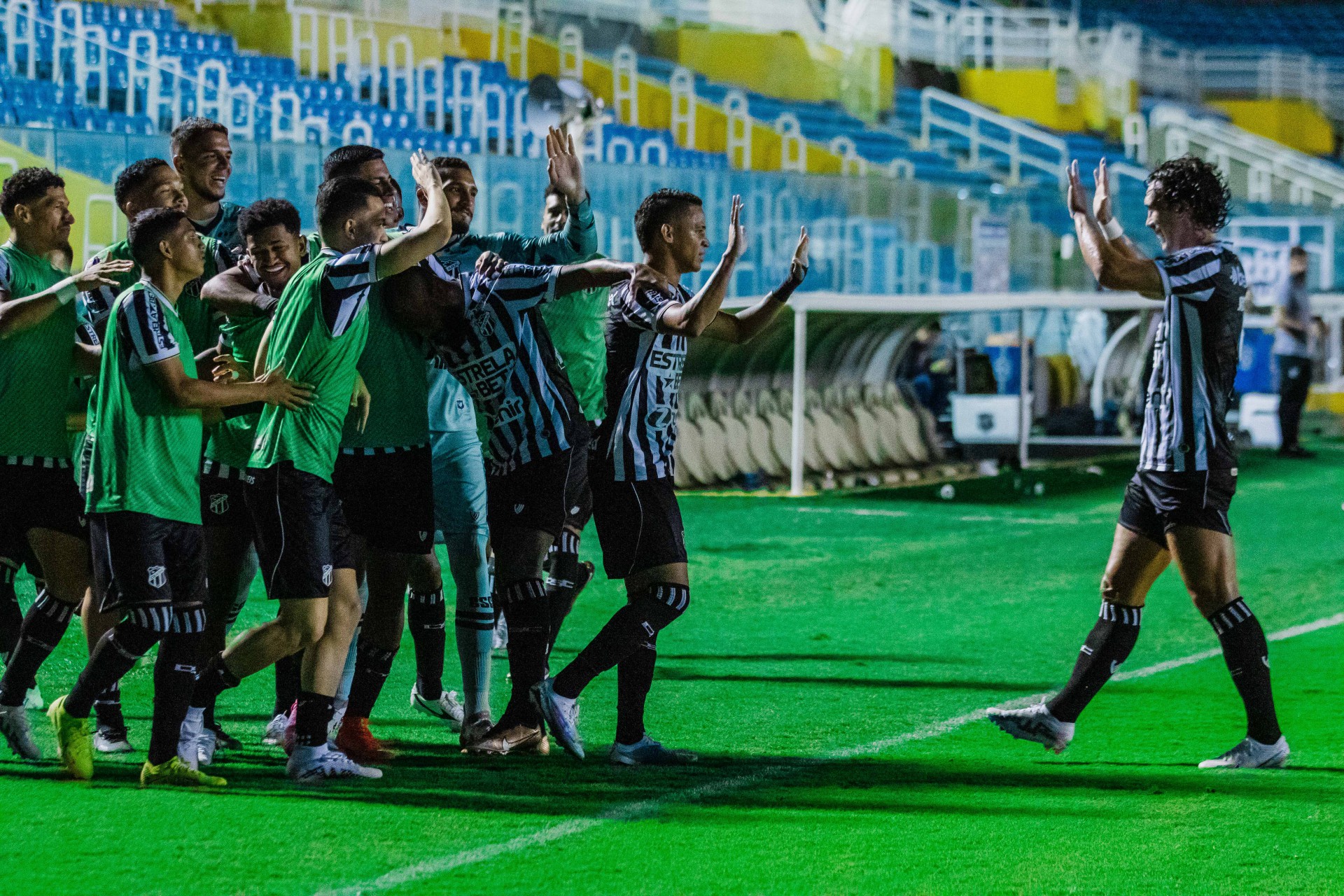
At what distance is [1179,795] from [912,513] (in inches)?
347

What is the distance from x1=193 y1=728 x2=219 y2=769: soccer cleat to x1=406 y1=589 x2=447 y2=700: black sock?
2.74ft

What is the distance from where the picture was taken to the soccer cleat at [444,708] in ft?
20.9

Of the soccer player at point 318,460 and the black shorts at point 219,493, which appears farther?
the black shorts at point 219,493

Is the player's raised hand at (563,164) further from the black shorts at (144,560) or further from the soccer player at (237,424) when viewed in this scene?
the black shorts at (144,560)

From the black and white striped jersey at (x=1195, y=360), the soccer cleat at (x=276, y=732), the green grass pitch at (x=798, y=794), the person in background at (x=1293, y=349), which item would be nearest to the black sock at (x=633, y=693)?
the green grass pitch at (x=798, y=794)

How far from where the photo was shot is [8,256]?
585 cm

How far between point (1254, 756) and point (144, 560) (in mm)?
3308

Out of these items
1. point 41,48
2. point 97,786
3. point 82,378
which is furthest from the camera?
point 41,48

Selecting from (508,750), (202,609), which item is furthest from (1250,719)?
(202,609)

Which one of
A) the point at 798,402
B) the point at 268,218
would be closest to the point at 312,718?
the point at 268,218

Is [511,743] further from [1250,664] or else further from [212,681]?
[1250,664]

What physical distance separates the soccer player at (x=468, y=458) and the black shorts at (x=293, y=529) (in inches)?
27.2

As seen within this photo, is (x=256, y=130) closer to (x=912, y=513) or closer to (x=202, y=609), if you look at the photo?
(x=912, y=513)

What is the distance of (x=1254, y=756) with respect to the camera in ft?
18.7
